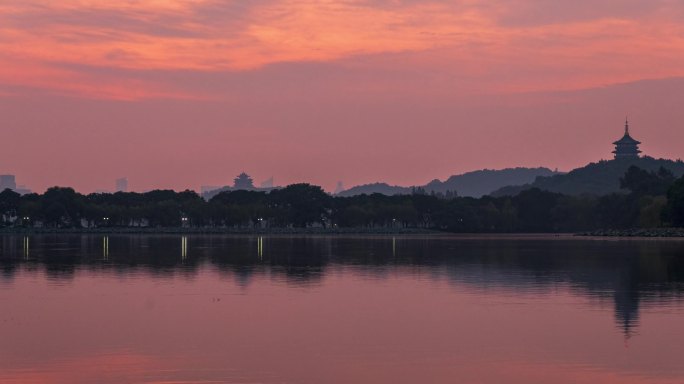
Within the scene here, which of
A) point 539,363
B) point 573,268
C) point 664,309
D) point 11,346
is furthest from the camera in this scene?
point 573,268

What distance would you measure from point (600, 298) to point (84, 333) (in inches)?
825

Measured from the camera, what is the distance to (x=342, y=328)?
31156 mm

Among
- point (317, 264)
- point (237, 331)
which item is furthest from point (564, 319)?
point (317, 264)

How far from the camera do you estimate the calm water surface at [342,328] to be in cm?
2333

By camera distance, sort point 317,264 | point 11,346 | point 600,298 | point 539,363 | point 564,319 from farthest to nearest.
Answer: point 317,264 → point 600,298 → point 564,319 → point 11,346 → point 539,363

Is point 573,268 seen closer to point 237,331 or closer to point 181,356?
point 237,331

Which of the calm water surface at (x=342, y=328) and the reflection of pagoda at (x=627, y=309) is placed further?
the reflection of pagoda at (x=627, y=309)

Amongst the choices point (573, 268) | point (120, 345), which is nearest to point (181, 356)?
point (120, 345)

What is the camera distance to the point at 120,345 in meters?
27.4

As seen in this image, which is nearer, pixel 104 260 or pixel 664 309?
pixel 664 309

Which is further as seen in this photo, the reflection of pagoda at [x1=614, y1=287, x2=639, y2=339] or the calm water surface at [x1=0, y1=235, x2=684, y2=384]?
the reflection of pagoda at [x1=614, y1=287, x2=639, y2=339]

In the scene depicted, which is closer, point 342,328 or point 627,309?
point 342,328

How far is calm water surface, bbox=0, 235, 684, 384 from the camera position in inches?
918

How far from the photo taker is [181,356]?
2536cm
